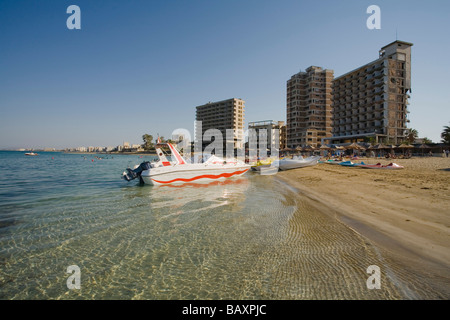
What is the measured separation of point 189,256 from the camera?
4680mm

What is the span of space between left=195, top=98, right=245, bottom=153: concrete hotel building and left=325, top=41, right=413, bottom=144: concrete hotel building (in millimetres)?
53889

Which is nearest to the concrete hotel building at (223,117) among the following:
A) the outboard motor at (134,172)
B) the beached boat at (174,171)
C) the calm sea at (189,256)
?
the beached boat at (174,171)

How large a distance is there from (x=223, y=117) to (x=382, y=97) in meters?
74.6

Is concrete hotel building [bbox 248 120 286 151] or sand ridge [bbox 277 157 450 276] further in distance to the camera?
concrete hotel building [bbox 248 120 286 151]

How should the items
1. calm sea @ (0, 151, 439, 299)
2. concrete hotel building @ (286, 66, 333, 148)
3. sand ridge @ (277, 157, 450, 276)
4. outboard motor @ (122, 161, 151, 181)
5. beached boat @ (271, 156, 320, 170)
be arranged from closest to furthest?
calm sea @ (0, 151, 439, 299)
sand ridge @ (277, 157, 450, 276)
outboard motor @ (122, 161, 151, 181)
beached boat @ (271, 156, 320, 170)
concrete hotel building @ (286, 66, 333, 148)

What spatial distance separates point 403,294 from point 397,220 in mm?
4464

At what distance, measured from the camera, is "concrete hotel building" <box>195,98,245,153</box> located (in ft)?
369

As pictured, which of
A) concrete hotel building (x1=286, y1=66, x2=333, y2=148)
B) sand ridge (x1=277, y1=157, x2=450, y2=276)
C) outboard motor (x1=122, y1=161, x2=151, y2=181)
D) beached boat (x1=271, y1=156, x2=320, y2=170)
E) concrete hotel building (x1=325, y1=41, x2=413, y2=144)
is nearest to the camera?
sand ridge (x1=277, y1=157, x2=450, y2=276)

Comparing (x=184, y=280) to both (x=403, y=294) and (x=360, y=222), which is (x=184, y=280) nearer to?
(x=403, y=294)

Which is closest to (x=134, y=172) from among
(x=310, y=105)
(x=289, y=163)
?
(x=289, y=163)

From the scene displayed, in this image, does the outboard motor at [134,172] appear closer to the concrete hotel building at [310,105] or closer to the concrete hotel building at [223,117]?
the concrete hotel building at [310,105]

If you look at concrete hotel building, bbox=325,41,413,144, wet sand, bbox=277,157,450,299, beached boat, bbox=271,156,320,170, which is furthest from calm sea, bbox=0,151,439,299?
concrete hotel building, bbox=325,41,413,144

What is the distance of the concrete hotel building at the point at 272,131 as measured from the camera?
96000mm

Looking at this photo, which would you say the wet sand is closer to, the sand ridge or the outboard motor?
the sand ridge
